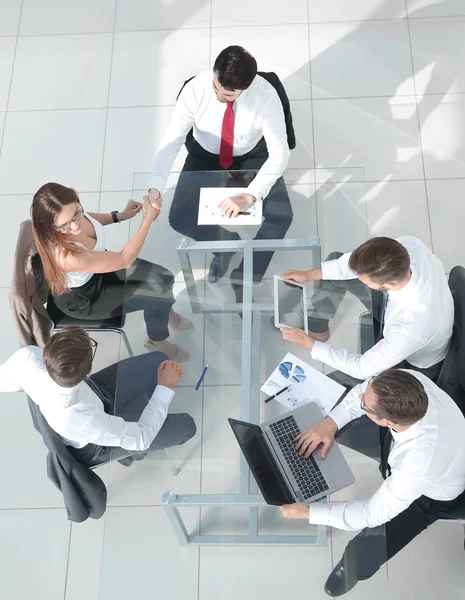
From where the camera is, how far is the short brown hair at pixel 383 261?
6.75ft

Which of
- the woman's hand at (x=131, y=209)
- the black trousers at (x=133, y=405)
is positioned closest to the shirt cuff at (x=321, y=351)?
the black trousers at (x=133, y=405)

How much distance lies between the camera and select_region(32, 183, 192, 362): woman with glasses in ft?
7.43

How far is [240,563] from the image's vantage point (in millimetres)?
2023

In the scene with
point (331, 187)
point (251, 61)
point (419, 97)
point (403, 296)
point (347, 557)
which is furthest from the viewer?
point (419, 97)

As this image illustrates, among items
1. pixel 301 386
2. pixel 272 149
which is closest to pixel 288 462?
pixel 301 386

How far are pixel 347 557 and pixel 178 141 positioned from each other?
1.96 m

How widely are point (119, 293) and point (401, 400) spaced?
137 cm

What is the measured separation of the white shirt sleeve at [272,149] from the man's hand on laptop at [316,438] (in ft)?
3.49

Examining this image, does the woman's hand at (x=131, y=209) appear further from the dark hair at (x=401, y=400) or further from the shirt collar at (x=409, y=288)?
the dark hair at (x=401, y=400)

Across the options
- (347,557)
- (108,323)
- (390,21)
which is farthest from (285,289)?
(390,21)

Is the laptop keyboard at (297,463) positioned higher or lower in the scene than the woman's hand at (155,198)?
lower

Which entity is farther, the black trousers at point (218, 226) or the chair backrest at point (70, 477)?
the black trousers at point (218, 226)

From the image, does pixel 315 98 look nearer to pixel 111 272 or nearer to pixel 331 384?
pixel 111 272

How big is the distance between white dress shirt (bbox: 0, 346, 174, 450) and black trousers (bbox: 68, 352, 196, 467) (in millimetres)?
52
